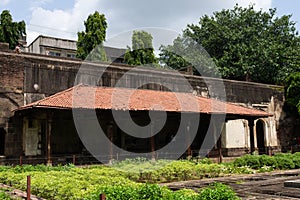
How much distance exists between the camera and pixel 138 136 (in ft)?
72.0

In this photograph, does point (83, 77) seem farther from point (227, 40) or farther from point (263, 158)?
point (227, 40)

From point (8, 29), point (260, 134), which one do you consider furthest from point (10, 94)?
point (260, 134)

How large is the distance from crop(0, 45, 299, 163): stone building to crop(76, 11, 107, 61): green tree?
28.3ft

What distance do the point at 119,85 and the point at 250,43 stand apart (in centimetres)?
1836

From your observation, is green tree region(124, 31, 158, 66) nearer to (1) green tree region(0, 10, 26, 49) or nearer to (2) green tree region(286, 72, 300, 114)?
(1) green tree region(0, 10, 26, 49)

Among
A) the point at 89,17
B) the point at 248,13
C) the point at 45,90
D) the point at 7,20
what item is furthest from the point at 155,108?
the point at 248,13

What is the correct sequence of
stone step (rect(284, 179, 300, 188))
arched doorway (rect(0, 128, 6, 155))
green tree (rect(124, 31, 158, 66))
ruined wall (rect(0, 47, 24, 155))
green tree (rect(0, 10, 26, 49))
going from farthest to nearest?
green tree (rect(124, 31, 158, 66)) < green tree (rect(0, 10, 26, 49)) < arched doorway (rect(0, 128, 6, 155)) < ruined wall (rect(0, 47, 24, 155)) < stone step (rect(284, 179, 300, 188))

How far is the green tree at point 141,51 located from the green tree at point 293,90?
11828 millimetres

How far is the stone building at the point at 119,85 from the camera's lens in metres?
17.1

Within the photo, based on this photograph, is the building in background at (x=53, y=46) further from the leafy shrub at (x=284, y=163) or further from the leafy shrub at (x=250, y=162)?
the leafy shrub at (x=284, y=163)

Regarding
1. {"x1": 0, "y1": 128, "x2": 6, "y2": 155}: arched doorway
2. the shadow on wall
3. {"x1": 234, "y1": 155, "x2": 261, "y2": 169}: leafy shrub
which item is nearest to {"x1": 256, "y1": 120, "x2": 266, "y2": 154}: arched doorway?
the shadow on wall

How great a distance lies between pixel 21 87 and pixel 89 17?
14356mm

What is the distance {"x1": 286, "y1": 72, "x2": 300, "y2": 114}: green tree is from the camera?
2717 cm

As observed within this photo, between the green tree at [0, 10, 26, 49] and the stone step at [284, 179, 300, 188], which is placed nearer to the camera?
the stone step at [284, 179, 300, 188]
